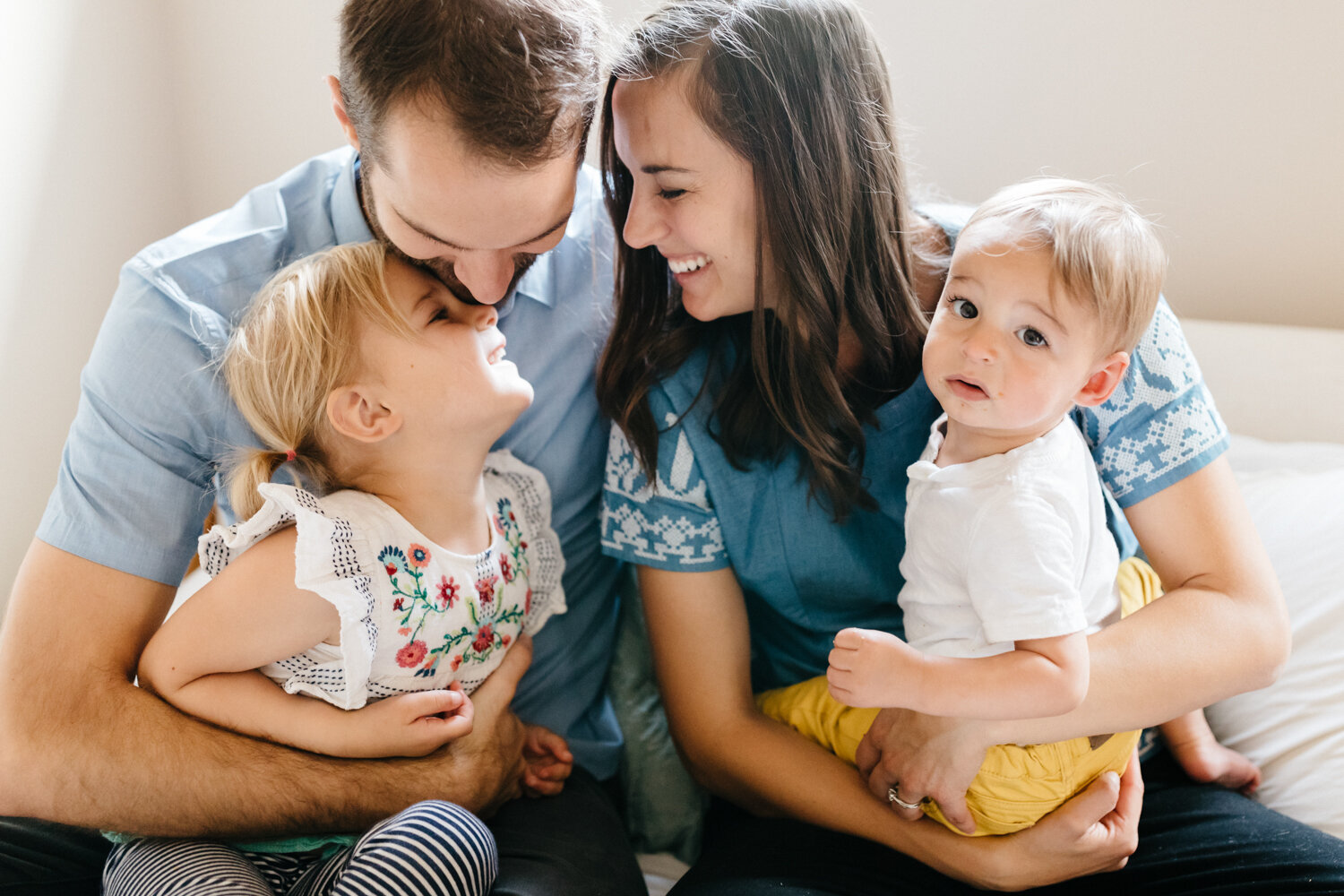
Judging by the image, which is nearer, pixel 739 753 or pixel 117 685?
pixel 117 685

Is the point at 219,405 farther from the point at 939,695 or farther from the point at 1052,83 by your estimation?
the point at 1052,83

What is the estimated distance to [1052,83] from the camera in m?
1.79

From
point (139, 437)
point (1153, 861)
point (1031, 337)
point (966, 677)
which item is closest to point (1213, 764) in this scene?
point (1153, 861)

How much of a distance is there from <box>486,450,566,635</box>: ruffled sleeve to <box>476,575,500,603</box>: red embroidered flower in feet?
0.27

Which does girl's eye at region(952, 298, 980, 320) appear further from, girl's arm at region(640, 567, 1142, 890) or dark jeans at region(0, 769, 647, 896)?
dark jeans at region(0, 769, 647, 896)

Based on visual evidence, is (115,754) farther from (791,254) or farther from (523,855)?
(791,254)

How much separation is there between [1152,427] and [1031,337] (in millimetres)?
311

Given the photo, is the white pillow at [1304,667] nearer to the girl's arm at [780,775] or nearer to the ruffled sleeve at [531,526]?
the girl's arm at [780,775]

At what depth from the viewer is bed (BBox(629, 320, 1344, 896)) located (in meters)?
1.34

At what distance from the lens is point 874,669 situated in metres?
1.02

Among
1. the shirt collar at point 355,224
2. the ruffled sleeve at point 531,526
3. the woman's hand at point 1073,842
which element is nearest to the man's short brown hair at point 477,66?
the shirt collar at point 355,224

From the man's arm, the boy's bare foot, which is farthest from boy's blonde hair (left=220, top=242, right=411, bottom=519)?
the boy's bare foot

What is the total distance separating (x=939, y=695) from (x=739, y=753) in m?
0.39

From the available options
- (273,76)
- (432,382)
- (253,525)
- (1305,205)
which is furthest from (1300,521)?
(273,76)
